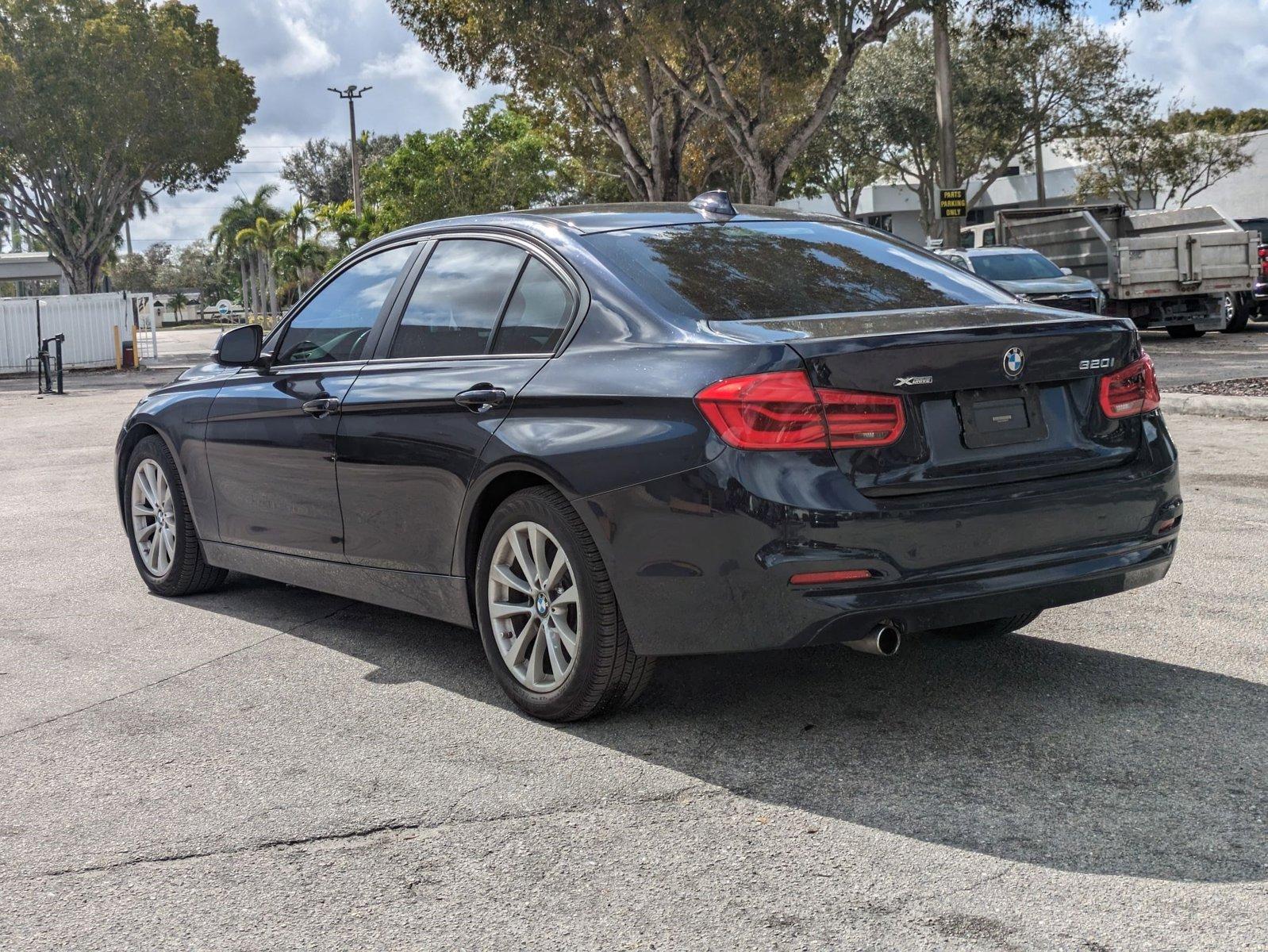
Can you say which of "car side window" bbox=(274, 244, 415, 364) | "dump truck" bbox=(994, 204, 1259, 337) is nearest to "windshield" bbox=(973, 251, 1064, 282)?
"dump truck" bbox=(994, 204, 1259, 337)

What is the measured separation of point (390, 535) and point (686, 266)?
4.71 ft

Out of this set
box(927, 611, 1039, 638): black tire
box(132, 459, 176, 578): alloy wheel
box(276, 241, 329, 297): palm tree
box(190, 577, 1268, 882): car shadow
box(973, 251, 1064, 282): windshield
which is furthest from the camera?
box(276, 241, 329, 297): palm tree

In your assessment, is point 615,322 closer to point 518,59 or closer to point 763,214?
point 763,214

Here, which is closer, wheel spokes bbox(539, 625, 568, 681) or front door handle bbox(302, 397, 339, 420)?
wheel spokes bbox(539, 625, 568, 681)

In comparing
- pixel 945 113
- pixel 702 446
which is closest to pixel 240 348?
pixel 702 446

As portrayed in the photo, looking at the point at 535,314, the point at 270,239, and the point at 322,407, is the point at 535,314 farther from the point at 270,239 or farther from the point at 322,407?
the point at 270,239

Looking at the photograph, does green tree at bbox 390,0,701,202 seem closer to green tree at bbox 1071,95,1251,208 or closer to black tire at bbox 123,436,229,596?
black tire at bbox 123,436,229,596

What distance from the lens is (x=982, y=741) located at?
4176mm

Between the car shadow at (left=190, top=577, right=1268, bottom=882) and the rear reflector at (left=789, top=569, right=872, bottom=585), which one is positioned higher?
the rear reflector at (left=789, top=569, right=872, bottom=585)

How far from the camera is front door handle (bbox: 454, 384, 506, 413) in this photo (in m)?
4.55

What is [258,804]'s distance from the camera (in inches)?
156

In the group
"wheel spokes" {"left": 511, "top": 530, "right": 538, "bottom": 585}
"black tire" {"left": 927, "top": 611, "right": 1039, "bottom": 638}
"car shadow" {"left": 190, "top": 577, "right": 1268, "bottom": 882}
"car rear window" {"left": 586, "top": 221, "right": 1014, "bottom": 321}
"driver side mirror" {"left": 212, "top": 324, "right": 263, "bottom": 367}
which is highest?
"car rear window" {"left": 586, "top": 221, "right": 1014, "bottom": 321}

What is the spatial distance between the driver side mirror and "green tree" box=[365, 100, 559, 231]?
4520 centimetres

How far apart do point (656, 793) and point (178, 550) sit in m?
3.50
